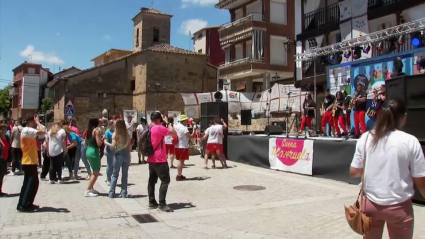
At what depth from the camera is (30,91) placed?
71.8m

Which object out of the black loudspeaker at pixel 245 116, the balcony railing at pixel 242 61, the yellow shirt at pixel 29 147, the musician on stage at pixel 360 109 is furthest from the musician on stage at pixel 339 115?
the balcony railing at pixel 242 61

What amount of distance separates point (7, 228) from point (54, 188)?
3.81 m

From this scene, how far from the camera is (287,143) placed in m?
12.3

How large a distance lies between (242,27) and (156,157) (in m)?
26.1

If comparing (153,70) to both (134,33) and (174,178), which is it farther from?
(174,178)

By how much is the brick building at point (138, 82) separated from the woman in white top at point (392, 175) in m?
34.1

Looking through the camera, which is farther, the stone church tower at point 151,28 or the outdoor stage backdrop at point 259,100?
the stone church tower at point 151,28

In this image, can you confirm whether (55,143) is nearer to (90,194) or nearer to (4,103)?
(90,194)

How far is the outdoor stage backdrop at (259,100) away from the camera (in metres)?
19.3

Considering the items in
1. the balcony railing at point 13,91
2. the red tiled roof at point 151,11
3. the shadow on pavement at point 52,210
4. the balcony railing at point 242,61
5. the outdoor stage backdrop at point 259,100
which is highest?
the red tiled roof at point 151,11

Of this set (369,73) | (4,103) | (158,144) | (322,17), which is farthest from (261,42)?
(4,103)

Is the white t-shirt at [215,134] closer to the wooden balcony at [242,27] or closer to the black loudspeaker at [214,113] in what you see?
the black loudspeaker at [214,113]

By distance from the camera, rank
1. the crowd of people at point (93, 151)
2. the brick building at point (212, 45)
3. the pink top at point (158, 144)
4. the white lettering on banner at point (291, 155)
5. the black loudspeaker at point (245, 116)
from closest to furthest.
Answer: the crowd of people at point (93, 151)
the pink top at point (158, 144)
the white lettering on banner at point (291, 155)
the black loudspeaker at point (245, 116)
the brick building at point (212, 45)

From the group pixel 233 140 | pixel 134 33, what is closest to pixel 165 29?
pixel 134 33
